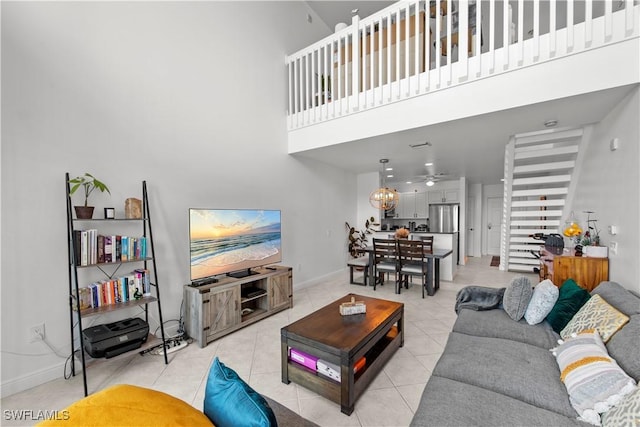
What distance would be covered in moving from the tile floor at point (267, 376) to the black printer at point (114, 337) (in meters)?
0.09

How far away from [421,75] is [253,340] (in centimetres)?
348

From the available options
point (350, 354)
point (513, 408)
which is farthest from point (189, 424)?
point (513, 408)

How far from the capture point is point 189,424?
73 centimetres

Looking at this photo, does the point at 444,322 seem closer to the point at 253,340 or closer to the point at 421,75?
the point at 253,340

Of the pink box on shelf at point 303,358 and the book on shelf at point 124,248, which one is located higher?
the book on shelf at point 124,248

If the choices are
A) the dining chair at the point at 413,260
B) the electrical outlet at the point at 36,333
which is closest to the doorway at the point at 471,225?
the dining chair at the point at 413,260

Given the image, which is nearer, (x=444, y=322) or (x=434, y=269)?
(x=444, y=322)

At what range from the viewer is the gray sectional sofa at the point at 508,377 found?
1.20 meters

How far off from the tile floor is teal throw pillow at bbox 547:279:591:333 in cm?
94

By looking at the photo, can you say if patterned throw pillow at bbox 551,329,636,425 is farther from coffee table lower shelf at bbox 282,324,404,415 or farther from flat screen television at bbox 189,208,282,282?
flat screen television at bbox 189,208,282,282

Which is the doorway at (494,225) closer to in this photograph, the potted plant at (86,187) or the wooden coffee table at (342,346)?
the wooden coffee table at (342,346)

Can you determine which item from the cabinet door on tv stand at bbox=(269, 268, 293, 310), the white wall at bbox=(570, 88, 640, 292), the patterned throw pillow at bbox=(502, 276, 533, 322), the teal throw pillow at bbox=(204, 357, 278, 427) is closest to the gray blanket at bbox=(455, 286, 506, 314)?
the patterned throw pillow at bbox=(502, 276, 533, 322)

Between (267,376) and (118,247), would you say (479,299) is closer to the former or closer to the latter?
(267,376)

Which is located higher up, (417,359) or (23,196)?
(23,196)
